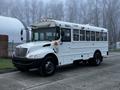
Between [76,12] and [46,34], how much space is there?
44448 millimetres

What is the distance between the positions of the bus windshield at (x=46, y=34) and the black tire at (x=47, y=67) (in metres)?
1.19

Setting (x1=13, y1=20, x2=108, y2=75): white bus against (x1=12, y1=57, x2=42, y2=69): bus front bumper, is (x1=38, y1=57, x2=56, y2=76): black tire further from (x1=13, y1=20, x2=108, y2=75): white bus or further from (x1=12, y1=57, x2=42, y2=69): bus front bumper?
(x1=12, y1=57, x2=42, y2=69): bus front bumper


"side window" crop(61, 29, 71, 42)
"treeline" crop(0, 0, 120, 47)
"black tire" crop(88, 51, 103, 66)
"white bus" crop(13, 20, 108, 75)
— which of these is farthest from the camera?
"treeline" crop(0, 0, 120, 47)

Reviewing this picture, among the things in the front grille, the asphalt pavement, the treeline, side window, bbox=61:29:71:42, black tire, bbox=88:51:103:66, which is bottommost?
the asphalt pavement

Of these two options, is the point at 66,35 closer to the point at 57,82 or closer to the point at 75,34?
the point at 75,34

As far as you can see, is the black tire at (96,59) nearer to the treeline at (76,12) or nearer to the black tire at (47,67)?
the black tire at (47,67)

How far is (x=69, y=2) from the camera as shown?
56.5 meters

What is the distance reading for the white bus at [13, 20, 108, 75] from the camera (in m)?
10.1

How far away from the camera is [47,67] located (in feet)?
33.8

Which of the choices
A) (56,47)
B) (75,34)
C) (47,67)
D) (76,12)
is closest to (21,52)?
(47,67)

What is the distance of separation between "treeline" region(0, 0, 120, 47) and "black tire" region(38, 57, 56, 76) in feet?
129

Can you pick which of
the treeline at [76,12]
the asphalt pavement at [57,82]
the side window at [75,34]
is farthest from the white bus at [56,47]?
the treeline at [76,12]

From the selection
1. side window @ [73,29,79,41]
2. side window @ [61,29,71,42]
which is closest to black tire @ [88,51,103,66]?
side window @ [73,29,79,41]

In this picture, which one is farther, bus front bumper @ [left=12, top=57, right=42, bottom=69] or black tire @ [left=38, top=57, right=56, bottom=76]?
black tire @ [left=38, top=57, right=56, bottom=76]
